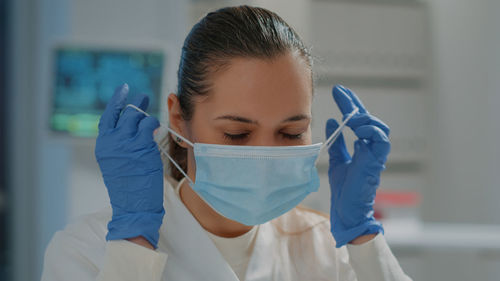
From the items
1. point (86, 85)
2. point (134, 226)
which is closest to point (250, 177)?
point (134, 226)

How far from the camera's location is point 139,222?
1013 millimetres

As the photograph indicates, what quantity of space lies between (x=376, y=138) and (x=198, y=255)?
509 mm

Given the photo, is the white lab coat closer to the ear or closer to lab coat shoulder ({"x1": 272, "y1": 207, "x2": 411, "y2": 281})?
lab coat shoulder ({"x1": 272, "y1": 207, "x2": 411, "y2": 281})

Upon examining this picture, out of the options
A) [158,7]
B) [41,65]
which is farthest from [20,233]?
[158,7]

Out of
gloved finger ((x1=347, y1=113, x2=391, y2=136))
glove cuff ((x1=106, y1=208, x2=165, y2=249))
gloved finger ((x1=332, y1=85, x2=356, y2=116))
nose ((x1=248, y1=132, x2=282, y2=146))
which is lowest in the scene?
glove cuff ((x1=106, y1=208, x2=165, y2=249))

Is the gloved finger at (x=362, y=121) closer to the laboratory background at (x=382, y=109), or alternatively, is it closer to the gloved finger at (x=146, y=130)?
the gloved finger at (x=146, y=130)

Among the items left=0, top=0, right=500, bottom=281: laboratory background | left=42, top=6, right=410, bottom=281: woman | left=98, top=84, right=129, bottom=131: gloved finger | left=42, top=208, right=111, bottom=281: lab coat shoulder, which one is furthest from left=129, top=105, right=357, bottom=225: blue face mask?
left=0, top=0, right=500, bottom=281: laboratory background

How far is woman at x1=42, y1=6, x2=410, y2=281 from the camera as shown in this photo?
1.03 meters

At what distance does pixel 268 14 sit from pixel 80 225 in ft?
2.24

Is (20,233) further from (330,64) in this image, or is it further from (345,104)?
(345,104)

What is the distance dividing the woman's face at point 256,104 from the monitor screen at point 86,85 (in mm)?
1208

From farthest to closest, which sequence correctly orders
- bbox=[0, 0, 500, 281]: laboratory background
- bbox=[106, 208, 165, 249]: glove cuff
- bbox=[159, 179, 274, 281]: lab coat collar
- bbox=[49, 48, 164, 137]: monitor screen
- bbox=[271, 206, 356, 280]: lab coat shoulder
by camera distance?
bbox=[0, 0, 500, 281]: laboratory background
bbox=[49, 48, 164, 137]: monitor screen
bbox=[271, 206, 356, 280]: lab coat shoulder
bbox=[159, 179, 274, 281]: lab coat collar
bbox=[106, 208, 165, 249]: glove cuff

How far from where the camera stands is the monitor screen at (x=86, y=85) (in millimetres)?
2215

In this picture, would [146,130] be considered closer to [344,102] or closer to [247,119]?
[247,119]
